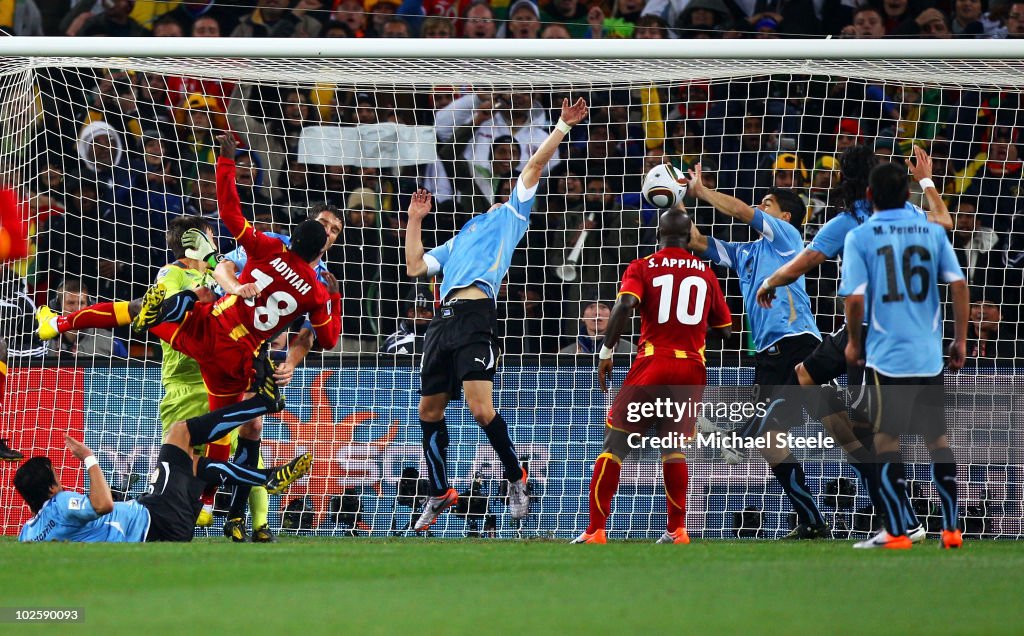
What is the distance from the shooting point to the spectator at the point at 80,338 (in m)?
9.77

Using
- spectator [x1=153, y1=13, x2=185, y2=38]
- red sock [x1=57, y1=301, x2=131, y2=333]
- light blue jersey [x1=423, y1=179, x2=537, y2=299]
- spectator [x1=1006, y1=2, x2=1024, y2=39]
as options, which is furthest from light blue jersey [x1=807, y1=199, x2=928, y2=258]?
spectator [x1=153, y1=13, x2=185, y2=38]

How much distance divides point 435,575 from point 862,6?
8.87 m

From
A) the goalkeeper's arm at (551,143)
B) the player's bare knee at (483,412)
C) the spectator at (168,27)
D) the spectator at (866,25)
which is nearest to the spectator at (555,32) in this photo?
the spectator at (866,25)

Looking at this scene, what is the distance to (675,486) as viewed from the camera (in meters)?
7.48

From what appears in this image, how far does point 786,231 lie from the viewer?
26.5 feet

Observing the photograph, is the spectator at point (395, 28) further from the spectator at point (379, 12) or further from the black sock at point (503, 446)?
the black sock at point (503, 446)

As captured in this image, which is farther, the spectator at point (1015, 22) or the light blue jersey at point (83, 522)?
the spectator at point (1015, 22)

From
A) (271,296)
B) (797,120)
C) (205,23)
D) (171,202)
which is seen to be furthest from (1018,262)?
(205,23)

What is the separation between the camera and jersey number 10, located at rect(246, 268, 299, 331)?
7.38 m

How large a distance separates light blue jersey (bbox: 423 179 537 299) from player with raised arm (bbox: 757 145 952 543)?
A: 5.64 feet

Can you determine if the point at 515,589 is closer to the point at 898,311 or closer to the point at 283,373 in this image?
the point at 898,311

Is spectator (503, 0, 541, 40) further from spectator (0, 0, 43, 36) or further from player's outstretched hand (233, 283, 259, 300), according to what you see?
player's outstretched hand (233, 283, 259, 300)

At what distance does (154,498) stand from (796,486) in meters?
3.66

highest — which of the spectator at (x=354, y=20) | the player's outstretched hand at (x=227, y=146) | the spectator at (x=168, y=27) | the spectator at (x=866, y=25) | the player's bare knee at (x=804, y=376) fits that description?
the spectator at (x=866, y=25)
